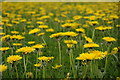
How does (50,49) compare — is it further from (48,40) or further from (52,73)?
(52,73)

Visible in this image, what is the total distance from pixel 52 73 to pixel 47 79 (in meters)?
0.15

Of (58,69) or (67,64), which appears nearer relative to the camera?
(58,69)

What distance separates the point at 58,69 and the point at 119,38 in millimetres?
1413

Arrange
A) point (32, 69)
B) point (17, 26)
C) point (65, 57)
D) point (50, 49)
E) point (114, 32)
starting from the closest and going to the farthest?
point (32, 69) → point (65, 57) → point (50, 49) → point (114, 32) → point (17, 26)

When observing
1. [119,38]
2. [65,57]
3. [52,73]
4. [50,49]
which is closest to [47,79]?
[52,73]

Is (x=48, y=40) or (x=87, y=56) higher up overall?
(x=87, y=56)

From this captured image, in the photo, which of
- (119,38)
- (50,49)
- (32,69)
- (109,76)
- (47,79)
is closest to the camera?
(47,79)

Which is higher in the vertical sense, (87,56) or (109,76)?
(87,56)

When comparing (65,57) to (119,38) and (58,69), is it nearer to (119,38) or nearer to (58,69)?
(58,69)

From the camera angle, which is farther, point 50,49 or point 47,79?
point 50,49

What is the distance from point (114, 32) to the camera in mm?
3303

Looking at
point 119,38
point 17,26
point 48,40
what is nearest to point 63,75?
point 48,40

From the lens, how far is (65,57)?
228 centimetres

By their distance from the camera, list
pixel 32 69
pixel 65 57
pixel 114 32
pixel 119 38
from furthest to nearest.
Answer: pixel 114 32 < pixel 119 38 < pixel 65 57 < pixel 32 69
